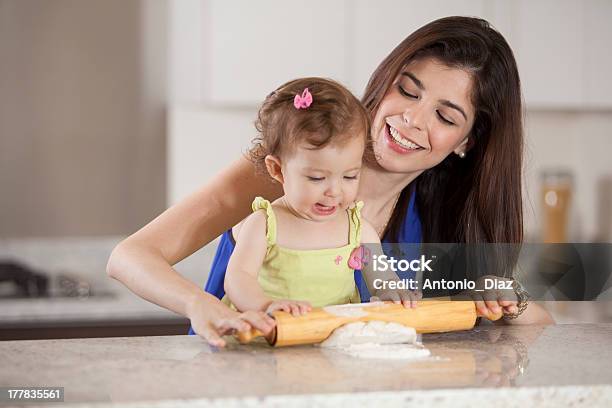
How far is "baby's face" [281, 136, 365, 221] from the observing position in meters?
0.99

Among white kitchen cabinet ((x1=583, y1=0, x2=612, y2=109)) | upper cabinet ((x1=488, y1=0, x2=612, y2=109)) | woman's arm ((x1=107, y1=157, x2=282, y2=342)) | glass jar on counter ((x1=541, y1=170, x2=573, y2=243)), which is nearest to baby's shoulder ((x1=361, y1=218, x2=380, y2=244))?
woman's arm ((x1=107, y1=157, x2=282, y2=342))

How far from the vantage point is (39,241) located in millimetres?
2912

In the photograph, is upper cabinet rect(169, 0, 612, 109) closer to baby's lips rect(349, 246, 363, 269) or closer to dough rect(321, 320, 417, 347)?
baby's lips rect(349, 246, 363, 269)

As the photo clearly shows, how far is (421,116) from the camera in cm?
121

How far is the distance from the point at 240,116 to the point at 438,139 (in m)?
1.60

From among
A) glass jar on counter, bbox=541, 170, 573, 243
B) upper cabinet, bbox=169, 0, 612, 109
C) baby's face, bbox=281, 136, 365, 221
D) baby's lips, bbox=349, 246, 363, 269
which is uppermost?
upper cabinet, bbox=169, 0, 612, 109

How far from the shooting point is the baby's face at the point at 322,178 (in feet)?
3.26

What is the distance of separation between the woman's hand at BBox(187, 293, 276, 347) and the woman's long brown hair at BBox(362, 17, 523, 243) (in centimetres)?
44

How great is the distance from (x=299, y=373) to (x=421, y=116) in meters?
0.55

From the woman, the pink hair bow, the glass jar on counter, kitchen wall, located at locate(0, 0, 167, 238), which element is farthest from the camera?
the glass jar on counter

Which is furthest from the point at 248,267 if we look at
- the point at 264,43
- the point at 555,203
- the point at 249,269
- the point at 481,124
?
the point at 555,203

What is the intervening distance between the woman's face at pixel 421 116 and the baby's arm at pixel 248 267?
28cm

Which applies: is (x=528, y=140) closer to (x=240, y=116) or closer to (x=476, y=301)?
(x=240, y=116)

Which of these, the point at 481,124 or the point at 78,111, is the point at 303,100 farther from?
the point at 78,111
